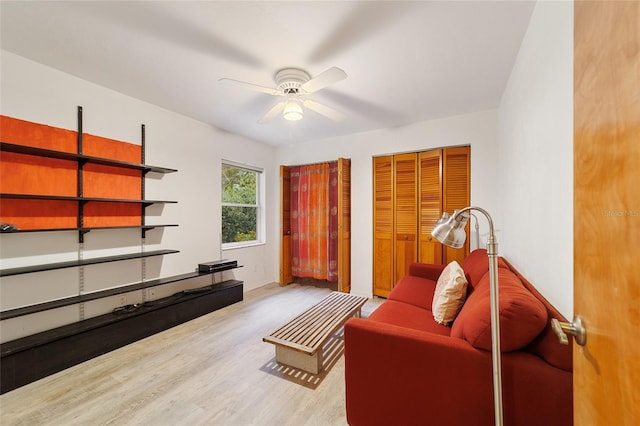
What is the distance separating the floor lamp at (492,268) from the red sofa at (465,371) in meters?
0.10

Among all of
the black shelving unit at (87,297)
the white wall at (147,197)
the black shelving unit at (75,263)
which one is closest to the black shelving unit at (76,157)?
the white wall at (147,197)

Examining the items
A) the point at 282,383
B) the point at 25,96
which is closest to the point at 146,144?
the point at 25,96

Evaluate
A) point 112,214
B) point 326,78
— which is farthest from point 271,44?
point 112,214

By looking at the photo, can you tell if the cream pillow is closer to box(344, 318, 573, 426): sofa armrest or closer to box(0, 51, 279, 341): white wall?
box(344, 318, 573, 426): sofa armrest

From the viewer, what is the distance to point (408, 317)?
6.17ft

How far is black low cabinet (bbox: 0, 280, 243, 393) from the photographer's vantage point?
1.77 m

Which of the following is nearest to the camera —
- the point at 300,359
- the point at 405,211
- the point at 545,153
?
the point at 545,153

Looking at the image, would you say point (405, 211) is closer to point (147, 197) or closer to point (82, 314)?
point (147, 197)

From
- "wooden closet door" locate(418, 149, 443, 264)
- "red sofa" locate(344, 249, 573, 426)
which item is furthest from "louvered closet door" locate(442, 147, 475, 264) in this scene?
"red sofa" locate(344, 249, 573, 426)

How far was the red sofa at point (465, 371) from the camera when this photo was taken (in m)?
0.98

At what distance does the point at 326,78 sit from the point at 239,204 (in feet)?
9.07

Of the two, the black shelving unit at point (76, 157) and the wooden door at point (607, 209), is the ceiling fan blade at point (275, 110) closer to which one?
the black shelving unit at point (76, 157)

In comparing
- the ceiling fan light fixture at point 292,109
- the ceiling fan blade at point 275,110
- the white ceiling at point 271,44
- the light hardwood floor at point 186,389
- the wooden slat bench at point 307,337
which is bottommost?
the light hardwood floor at point 186,389

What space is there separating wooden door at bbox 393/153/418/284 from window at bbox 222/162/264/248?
2.30 metres
